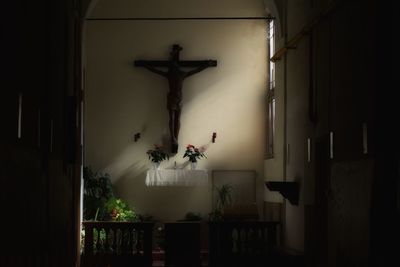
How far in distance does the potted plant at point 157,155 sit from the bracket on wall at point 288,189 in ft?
12.4

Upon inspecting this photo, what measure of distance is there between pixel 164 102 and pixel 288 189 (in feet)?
15.0

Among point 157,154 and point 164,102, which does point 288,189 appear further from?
point 164,102

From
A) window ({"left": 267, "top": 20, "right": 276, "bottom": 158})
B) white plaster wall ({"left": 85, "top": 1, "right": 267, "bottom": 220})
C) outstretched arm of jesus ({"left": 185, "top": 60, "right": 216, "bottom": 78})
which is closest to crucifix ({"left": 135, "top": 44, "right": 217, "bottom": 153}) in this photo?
outstretched arm of jesus ({"left": 185, "top": 60, "right": 216, "bottom": 78})

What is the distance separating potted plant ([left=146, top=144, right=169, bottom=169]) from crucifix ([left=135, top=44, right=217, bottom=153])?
0.25 meters

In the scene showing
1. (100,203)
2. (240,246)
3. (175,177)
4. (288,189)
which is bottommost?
(240,246)

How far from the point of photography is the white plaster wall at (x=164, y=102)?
14.2 metres

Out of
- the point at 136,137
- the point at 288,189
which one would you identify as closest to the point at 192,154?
the point at 136,137

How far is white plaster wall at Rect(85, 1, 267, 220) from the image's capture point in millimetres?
14180

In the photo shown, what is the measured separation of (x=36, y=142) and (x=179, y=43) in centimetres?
807

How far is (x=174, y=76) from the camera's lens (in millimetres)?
14023

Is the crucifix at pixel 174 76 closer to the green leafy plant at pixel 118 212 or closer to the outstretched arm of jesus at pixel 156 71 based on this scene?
the outstretched arm of jesus at pixel 156 71

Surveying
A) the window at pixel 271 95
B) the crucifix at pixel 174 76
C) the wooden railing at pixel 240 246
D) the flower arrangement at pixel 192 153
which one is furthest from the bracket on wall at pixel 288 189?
the crucifix at pixel 174 76

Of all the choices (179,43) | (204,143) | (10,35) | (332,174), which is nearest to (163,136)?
(204,143)

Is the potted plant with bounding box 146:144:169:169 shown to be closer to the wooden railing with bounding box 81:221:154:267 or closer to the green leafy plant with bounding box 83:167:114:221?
the green leafy plant with bounding box 83:167:114:221
